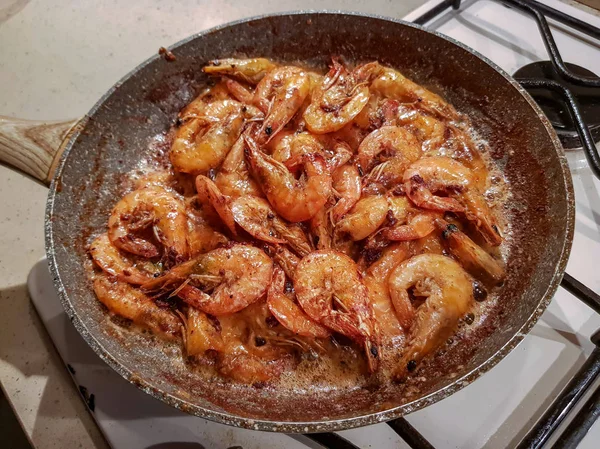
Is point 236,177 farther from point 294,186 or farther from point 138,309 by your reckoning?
point 138,309

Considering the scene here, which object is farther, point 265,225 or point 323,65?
point 323,65

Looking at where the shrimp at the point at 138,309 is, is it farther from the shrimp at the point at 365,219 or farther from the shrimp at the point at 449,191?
Answer: the shrimp at the point at 449,191

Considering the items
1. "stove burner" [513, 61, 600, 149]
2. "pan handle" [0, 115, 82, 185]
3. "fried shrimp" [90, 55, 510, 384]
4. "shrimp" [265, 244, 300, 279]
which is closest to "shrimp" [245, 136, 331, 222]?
"fried shrimp" [90, 55, 510, 384]

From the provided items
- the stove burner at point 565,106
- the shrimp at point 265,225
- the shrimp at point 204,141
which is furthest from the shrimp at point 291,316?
the stove burner at point 565,106

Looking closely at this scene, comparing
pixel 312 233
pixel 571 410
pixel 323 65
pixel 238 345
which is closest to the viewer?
pixel 571 410

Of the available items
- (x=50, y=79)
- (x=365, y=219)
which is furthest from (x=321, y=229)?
(x=50, y=79)

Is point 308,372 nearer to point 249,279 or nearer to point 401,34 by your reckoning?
point 249,279

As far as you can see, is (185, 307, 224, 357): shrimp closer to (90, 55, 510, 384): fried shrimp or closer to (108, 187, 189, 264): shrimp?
(90, 55, 510, 384): fried shrimp
